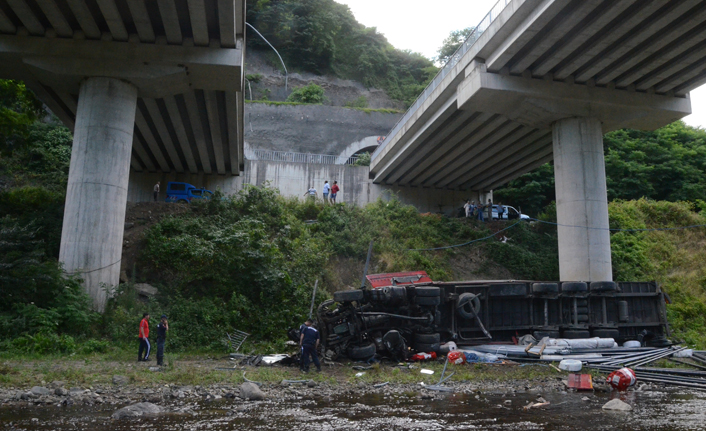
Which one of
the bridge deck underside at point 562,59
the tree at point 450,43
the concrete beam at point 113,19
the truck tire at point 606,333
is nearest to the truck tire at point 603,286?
the truck tire at point 606,333

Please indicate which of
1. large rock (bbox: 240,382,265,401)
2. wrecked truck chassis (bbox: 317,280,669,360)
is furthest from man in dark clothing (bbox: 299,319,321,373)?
large rock (bbox: 240,382,265,401)

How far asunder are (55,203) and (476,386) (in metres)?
19.6

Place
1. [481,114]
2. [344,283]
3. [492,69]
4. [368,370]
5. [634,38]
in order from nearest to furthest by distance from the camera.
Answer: [368,370] < [634,38] < [492,69] < [344,283] < [481,114]

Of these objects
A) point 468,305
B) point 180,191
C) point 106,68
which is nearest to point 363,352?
point 468,305

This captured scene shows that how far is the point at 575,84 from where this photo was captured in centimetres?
2181

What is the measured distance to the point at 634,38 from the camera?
58.6ft

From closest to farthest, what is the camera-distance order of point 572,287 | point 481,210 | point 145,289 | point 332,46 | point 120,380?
point 120,380
point 572,287
point 145,289
point 481,210
point 332,46

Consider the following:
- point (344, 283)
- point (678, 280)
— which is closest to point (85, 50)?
point (344, 283)

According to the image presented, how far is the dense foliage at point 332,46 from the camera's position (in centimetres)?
5803

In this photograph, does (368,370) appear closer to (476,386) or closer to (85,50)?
(476,386)

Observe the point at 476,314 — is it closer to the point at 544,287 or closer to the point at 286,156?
the point at 544,287

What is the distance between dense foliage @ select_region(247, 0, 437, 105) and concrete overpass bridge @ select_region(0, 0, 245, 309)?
129 ft

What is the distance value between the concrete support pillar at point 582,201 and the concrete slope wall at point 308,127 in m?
26.4

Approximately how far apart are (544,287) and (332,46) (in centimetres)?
4869
